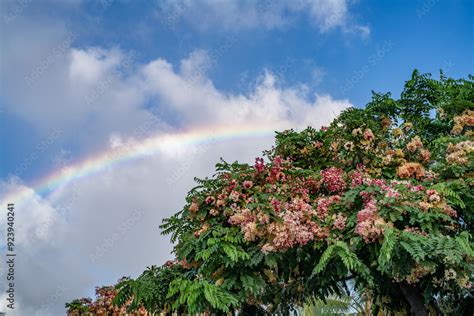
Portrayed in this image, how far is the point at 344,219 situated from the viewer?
885 centimetres

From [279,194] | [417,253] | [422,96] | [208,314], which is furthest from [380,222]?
[422,96]

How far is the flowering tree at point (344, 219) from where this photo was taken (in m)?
8.34

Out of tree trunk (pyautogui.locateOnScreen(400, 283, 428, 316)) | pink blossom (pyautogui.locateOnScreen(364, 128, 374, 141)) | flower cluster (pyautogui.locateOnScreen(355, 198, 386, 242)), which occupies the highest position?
pink blossom (pyautogui.locateOnScreen(364, 128, 374, 141))

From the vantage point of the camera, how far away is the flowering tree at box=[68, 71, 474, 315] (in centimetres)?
834

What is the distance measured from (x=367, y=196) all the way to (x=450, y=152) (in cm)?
213

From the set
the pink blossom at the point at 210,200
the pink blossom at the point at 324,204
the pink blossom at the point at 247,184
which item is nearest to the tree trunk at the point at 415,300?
the pink blossom at the point at 324,204

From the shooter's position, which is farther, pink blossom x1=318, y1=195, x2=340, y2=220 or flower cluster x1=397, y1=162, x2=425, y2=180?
flower cluster x1=397, y1=162, x2=425, y2=180

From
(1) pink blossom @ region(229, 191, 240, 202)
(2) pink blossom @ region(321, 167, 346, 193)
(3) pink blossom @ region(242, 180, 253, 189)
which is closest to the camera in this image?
(1) pink blossom @ region(229, 191, 240, 202)

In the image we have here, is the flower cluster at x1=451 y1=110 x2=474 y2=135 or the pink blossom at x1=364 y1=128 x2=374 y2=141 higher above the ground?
the pink blossom at x1=364 y1=128 x2=374 y2=141

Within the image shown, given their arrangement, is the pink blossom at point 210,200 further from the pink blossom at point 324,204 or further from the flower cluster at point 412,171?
the flower cluster at point 412,171

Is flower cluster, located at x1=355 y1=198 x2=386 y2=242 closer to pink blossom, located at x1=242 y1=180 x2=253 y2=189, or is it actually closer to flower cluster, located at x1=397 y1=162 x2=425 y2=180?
flower cluster, located at x1=397 y1=162 x2=425 y2=180

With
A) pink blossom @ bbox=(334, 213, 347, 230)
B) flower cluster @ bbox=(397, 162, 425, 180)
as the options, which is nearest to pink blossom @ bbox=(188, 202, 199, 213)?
pink blossom @ bbox=(334, 213, 347, 230)

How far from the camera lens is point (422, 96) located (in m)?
12.5

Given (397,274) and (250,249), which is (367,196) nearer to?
(397,274)
